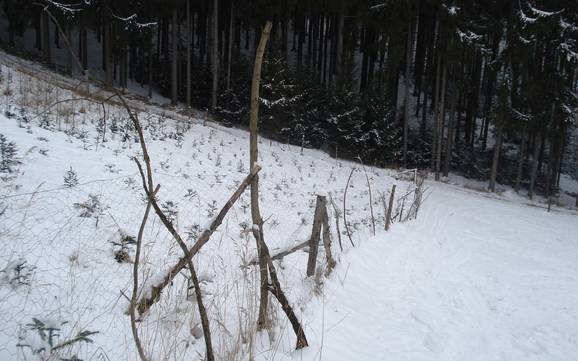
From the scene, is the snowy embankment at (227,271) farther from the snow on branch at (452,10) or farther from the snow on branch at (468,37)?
the snow on branch at (452,10)

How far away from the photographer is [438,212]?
1058 centimetres

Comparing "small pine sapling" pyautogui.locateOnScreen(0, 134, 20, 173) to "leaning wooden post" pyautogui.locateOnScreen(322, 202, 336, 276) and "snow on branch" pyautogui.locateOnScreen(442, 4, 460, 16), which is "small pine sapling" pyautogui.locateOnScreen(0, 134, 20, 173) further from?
"snow on branch" pyautogui.locateOnScreen(442, 4, 460, 16)

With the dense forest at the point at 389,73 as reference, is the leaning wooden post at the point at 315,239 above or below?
below

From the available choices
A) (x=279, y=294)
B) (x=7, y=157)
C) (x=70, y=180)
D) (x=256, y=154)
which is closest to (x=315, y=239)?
(x=279, y=294)

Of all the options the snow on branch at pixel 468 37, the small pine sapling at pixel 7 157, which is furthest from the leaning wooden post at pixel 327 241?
the snow on branch at pixel 468 37

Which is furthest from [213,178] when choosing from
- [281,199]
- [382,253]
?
[382,253]

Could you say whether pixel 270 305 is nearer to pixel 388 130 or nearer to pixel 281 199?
pixel 281 199

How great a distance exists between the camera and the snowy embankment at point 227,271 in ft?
9.59

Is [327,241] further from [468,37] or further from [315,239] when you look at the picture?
[468,37]

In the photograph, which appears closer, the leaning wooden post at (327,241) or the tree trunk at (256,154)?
the tree trunk at (256,154)

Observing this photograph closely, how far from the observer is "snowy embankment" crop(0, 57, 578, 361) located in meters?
2.92

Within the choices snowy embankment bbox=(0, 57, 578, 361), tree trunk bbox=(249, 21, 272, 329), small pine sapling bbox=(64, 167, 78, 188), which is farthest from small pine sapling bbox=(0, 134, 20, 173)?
tree trunk bbox=(249, 21, 272, 329)

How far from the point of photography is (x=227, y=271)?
14.4 feet

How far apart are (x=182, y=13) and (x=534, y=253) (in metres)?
29.9
